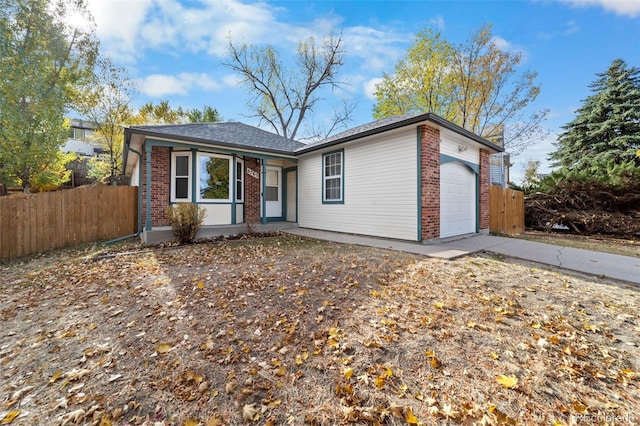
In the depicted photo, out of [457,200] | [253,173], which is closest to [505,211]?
[457,200]

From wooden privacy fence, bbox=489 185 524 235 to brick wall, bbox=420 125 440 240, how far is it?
408cm

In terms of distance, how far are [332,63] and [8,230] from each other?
65.8 feet

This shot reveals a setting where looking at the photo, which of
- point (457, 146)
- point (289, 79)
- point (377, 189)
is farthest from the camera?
point (289, 79)

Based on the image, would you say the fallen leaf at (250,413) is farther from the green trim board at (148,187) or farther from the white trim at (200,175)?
the white trim at (200,175)

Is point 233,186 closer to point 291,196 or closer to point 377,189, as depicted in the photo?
point 291,196

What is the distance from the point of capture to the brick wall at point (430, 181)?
675cm

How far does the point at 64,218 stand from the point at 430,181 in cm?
990

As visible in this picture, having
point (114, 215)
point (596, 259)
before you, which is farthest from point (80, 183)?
point (596, 259)

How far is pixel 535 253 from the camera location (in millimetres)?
5883

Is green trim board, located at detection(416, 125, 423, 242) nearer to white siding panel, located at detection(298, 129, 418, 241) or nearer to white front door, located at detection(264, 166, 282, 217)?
white siding panel, located at detection(298, 129, 418, 241)

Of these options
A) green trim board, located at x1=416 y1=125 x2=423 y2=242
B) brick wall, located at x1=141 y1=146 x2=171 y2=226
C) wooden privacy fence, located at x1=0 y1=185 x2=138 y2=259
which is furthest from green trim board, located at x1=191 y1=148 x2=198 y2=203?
green trim board, located at x1=416 y1=125 x2=423 y2=242

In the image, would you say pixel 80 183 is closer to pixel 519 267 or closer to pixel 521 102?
pixel 519 267

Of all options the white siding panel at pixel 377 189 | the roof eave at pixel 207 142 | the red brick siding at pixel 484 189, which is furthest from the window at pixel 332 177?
the red brick siding at pixel 484 189

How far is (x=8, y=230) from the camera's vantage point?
20.7 ft
